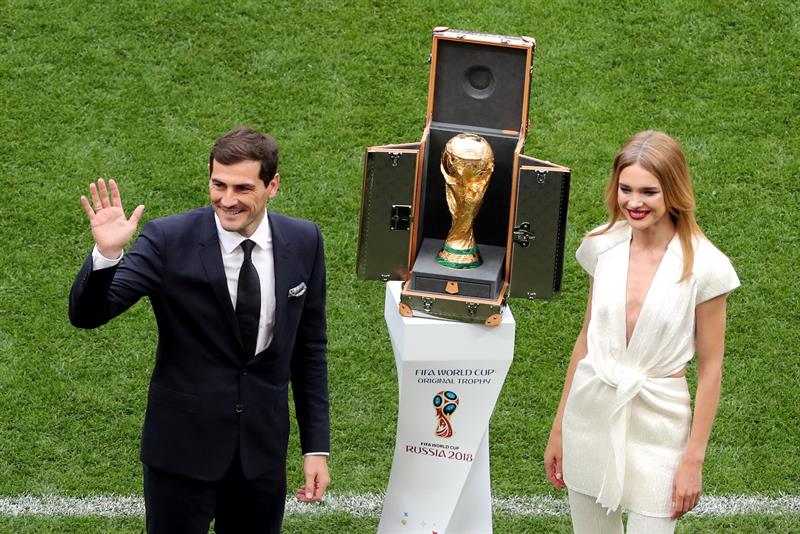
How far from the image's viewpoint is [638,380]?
4371mm

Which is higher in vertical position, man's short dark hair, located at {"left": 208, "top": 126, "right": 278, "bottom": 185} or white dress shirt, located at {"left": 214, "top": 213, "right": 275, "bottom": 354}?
man's short dark hair, located at {"left": 208, "top": 126, "right": 278, "bottom": 185}

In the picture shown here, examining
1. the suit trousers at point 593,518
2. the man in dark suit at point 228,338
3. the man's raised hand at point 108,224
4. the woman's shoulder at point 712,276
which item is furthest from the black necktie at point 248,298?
the woman's shoulder at point 712,276

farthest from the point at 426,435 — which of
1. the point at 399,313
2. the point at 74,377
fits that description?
the point at 74,377

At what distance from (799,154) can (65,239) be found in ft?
13.1

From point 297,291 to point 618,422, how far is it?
1.07m

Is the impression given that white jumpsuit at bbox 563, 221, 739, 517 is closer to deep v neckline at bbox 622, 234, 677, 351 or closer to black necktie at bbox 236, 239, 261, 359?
deep v neckline at bbox 622, 234, 677, 351

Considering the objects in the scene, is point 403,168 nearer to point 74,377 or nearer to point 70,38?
point 74,377

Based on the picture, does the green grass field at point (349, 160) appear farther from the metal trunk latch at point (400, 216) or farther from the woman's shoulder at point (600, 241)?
the woman's shoulder at point (600, 241)

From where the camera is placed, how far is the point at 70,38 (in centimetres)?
832

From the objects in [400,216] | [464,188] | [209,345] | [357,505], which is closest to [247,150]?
[209,345]

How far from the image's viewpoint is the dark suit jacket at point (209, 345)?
4.16 meters

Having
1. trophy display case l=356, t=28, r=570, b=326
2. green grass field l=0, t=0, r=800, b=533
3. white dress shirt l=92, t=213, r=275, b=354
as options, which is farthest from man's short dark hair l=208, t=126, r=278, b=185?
green grass field l=0, t=0, r=800, b=533

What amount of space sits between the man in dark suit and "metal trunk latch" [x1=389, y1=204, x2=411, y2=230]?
48 centimetres

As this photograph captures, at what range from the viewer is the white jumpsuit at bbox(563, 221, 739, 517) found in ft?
14.1
